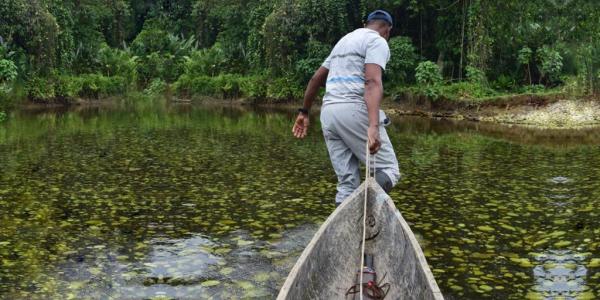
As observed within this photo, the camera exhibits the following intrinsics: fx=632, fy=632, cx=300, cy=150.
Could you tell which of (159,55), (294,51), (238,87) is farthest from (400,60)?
(159,55)

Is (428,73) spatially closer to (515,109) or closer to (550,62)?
(515,109)

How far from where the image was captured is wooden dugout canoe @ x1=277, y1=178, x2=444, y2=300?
335 centimetres

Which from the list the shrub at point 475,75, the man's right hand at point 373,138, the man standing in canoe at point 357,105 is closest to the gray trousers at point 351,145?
the man standing in canoe at point 357,105

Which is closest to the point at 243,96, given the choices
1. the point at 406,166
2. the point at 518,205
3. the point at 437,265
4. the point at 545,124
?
the point at 545,124

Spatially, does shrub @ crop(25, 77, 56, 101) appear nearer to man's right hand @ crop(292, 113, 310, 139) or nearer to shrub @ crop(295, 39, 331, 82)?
shrub @ crop(295, 39, 331, 82)

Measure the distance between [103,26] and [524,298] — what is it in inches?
1347

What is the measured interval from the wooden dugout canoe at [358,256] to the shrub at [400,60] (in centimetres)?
1814

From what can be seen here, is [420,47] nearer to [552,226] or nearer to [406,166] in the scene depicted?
[406,166]

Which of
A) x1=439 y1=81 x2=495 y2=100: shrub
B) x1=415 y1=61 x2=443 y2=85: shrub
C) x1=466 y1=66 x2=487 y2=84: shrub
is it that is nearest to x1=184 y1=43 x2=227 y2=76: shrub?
x1=415 y1=61 x2=443 y2=85: shrub

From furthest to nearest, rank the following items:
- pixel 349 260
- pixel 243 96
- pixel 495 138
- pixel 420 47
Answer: pixel 243 96
pixel 420 47
pixel 495 138
pixel 349 260

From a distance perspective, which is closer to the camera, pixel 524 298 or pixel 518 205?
pixel 524 298

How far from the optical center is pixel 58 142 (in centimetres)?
1383

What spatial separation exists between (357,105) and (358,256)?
1344mm

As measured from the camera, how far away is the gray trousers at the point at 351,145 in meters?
5.16
